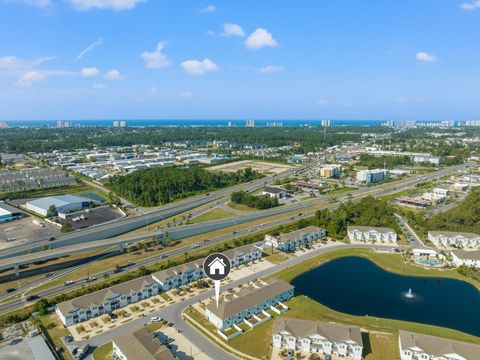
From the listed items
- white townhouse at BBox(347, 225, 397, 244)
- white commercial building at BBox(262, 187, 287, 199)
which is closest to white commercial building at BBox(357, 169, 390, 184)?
white commercial building at BBox(262, 187, 287, 199)

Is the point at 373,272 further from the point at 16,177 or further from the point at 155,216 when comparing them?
the point at 16,177

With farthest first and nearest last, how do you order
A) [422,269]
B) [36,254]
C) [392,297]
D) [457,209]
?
[457,209] < [422,269] < [36,254] < [392,297]

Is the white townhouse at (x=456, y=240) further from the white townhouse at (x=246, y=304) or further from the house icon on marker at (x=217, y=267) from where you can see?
the house icon on marker at (x=217, y=267)

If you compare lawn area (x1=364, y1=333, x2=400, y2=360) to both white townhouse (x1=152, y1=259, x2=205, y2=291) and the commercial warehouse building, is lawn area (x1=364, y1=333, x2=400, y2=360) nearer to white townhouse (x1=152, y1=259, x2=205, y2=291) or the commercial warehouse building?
white townhouse (x1=152, y1=259, x2=205, y2=291)

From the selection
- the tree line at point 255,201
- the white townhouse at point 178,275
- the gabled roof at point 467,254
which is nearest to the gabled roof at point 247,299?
the white townhouse at point 178,275

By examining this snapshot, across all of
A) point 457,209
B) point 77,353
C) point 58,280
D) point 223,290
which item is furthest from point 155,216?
point 457,209
